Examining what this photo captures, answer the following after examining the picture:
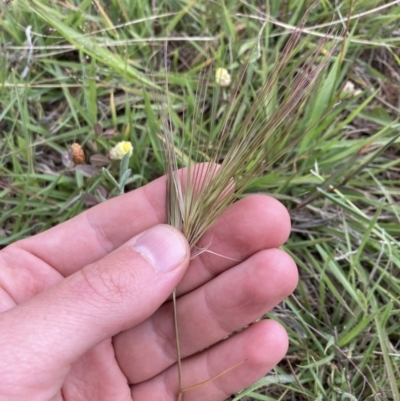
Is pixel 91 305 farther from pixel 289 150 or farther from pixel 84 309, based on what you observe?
pixel 289 150

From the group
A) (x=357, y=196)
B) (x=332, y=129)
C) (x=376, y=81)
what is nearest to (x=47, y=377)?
(x=357, y=196)

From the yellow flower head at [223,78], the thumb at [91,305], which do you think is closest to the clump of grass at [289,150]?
the yellow flower head at [223,78]

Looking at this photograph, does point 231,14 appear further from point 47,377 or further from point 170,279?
→ point 47,377

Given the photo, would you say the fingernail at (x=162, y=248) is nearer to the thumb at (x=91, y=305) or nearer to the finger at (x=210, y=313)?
the thumb at (x=91, y=305)

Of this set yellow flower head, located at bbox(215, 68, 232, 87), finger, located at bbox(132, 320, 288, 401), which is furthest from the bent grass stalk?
yellow flower head, located at bbox(215, 68, 232, 87)

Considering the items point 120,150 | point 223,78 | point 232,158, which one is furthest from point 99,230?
point 223,78
